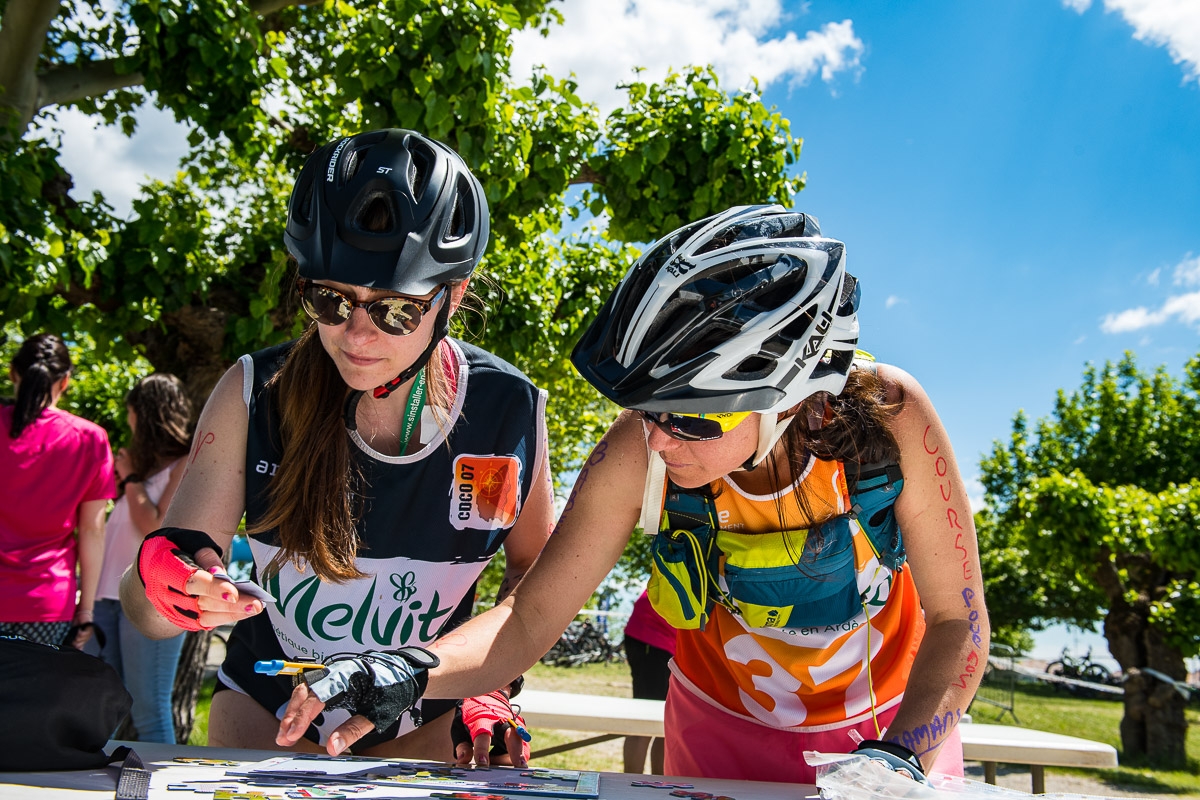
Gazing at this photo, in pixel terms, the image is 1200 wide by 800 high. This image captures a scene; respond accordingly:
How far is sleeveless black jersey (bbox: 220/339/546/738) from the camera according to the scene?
1.90 m

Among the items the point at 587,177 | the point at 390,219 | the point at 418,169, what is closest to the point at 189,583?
the point at 390,219

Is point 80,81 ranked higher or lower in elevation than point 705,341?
higher

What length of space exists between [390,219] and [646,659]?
3323 millimetres

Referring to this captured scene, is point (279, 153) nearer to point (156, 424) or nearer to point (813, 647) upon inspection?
point (156, 424)

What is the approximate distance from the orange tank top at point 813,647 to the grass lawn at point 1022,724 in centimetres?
369

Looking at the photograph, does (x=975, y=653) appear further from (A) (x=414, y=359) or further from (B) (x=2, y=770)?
(B) (x=2, y=770)

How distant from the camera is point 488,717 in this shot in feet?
6.02

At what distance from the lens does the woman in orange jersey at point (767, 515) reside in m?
1.64

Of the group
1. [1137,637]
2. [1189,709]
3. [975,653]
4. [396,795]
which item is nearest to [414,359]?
[396,795]

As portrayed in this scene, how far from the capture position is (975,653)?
1.64 metres

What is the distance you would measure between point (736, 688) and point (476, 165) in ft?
10.8

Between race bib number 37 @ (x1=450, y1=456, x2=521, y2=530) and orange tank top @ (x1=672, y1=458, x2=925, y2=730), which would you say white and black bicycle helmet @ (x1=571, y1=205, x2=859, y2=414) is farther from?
race bib number 37 @ (x1=450, y1=456, x2=521, y2=530)

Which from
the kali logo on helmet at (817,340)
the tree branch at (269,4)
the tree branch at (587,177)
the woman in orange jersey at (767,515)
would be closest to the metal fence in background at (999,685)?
the tree branch at (587,177)

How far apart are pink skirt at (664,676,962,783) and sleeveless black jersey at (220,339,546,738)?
57cm
